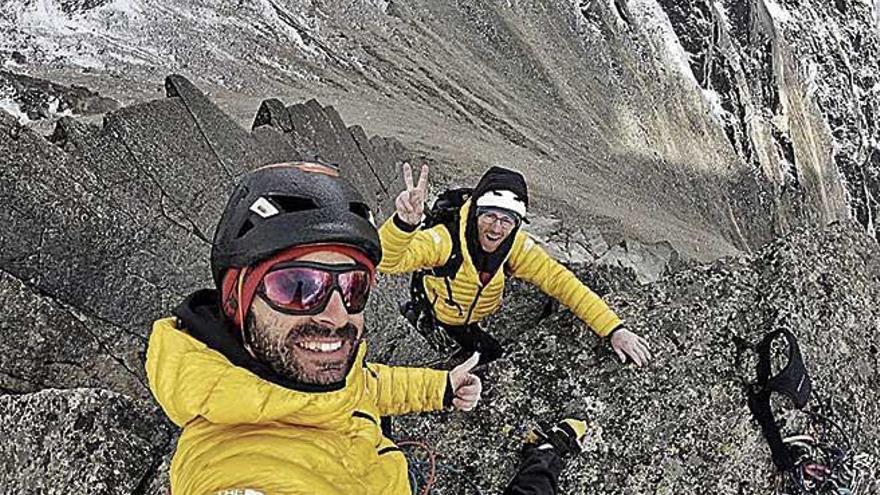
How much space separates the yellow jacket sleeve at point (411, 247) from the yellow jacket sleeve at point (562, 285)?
0.57m

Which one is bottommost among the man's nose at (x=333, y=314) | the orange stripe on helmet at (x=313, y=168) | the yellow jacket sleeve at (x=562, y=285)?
the yellow jacket sleeve at (x=562, y=285)

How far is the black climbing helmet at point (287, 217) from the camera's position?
146 inches

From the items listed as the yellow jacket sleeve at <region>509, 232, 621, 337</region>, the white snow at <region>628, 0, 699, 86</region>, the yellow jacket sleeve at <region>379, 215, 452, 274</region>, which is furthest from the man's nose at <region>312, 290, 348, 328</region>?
the white snow at <region>628, 0, 699, 86</region>

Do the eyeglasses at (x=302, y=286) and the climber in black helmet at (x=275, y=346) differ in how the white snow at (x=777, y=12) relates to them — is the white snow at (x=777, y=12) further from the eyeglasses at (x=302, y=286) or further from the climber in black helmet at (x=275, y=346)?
the eyeglasses at (x=302, y=286)

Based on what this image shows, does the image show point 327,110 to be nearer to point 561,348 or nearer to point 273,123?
point 273,123

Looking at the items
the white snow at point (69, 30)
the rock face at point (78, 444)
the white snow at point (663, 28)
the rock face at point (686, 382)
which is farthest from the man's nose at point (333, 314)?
the white snow at point (663, 28)

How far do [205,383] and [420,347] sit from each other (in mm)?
5356

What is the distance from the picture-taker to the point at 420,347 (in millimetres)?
8828

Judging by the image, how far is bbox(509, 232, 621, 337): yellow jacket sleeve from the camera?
6.22 meters

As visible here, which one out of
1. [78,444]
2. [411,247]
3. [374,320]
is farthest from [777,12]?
[78,444]

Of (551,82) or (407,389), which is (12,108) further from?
(551,82)

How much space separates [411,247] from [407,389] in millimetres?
1369

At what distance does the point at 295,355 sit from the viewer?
372 centimetres

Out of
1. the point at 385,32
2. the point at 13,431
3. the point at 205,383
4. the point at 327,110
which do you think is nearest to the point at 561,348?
the point at 205,383
